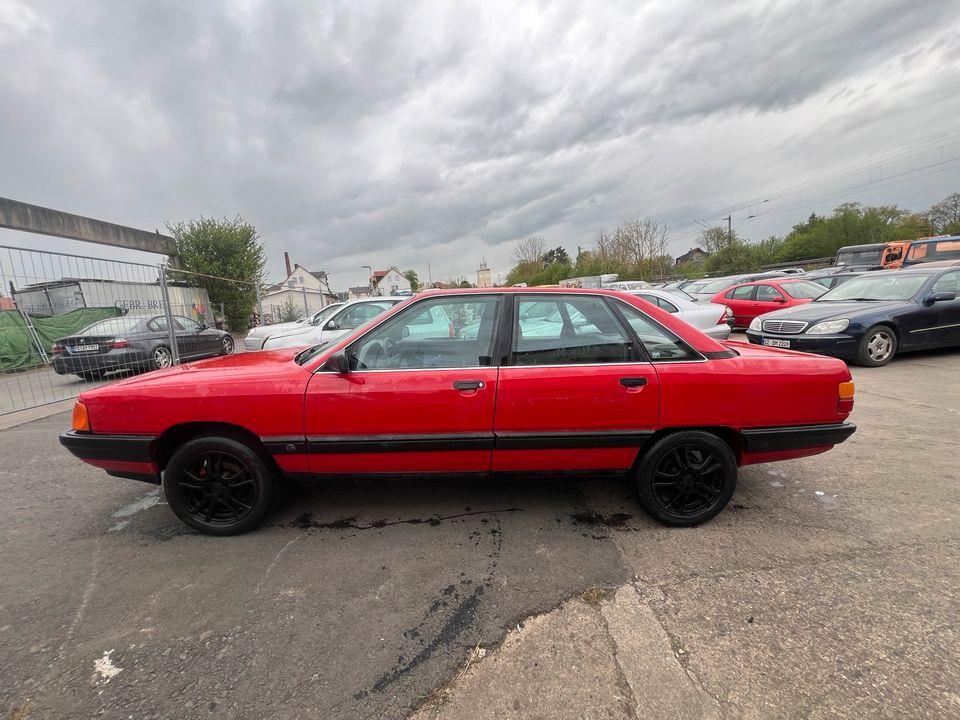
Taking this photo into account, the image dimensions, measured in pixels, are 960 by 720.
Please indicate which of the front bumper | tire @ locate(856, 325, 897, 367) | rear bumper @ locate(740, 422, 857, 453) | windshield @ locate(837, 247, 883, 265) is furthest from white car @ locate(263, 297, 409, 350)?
windshield @ locate(837, 247, 883, 265)

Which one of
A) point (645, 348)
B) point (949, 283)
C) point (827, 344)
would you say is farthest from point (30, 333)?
point (949, 283)

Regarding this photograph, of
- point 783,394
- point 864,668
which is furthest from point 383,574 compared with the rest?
point 783,394

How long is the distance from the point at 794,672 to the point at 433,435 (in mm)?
1851

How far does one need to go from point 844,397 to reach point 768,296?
9.44 meters

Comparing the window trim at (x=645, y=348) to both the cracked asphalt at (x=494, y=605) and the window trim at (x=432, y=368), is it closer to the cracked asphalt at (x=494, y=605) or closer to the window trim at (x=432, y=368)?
the window trim at (x=432, y=368)

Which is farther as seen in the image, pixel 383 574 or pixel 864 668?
pixel 383 574

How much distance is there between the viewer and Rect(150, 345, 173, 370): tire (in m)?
8.49

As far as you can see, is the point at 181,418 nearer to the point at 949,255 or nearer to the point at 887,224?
the point at 949,255

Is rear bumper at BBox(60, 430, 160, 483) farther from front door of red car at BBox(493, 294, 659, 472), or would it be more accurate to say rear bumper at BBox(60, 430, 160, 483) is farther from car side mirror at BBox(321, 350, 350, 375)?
front door of red car at BBox(493, 294, 659, 472)

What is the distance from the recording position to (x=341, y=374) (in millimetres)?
2482

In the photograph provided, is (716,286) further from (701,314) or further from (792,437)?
(792,437)

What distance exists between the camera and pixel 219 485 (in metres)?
2.61

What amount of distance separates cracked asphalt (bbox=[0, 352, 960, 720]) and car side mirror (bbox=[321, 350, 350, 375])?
1008 millimetres

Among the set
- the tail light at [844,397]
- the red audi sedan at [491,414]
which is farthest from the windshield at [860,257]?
the red audi sedan at [491,414]
